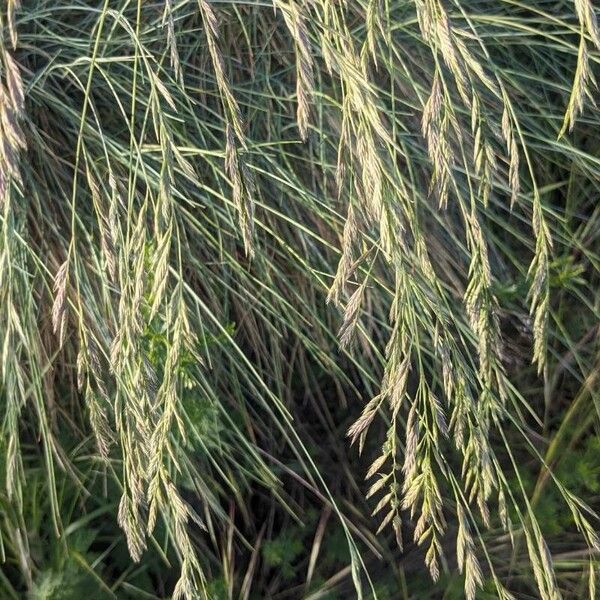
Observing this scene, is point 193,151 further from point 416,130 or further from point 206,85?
point 416,130

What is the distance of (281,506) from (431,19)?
94cm

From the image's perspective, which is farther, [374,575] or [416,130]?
[416,130]

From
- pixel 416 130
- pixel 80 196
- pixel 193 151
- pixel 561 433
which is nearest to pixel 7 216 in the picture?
pixel 193 151

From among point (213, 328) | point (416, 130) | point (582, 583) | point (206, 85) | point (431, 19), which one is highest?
point (431, 19)

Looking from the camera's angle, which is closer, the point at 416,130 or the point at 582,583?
the point at 582,583

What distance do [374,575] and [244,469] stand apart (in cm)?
30

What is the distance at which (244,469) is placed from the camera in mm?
1439

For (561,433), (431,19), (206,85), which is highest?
(431,19)

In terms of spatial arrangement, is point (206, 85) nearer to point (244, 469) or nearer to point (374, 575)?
point (244, 469)

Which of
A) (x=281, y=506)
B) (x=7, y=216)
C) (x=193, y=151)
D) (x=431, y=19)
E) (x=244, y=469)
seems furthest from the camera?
(x=281, y=506)

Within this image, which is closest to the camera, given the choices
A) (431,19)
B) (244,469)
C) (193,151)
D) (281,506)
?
(431,19)

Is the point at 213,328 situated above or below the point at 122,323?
below

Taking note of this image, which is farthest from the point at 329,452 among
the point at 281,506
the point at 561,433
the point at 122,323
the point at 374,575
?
the point at 122,323

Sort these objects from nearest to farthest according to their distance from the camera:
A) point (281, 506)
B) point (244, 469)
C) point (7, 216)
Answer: point (7, 216), point (244, 469), point (281, 506)
